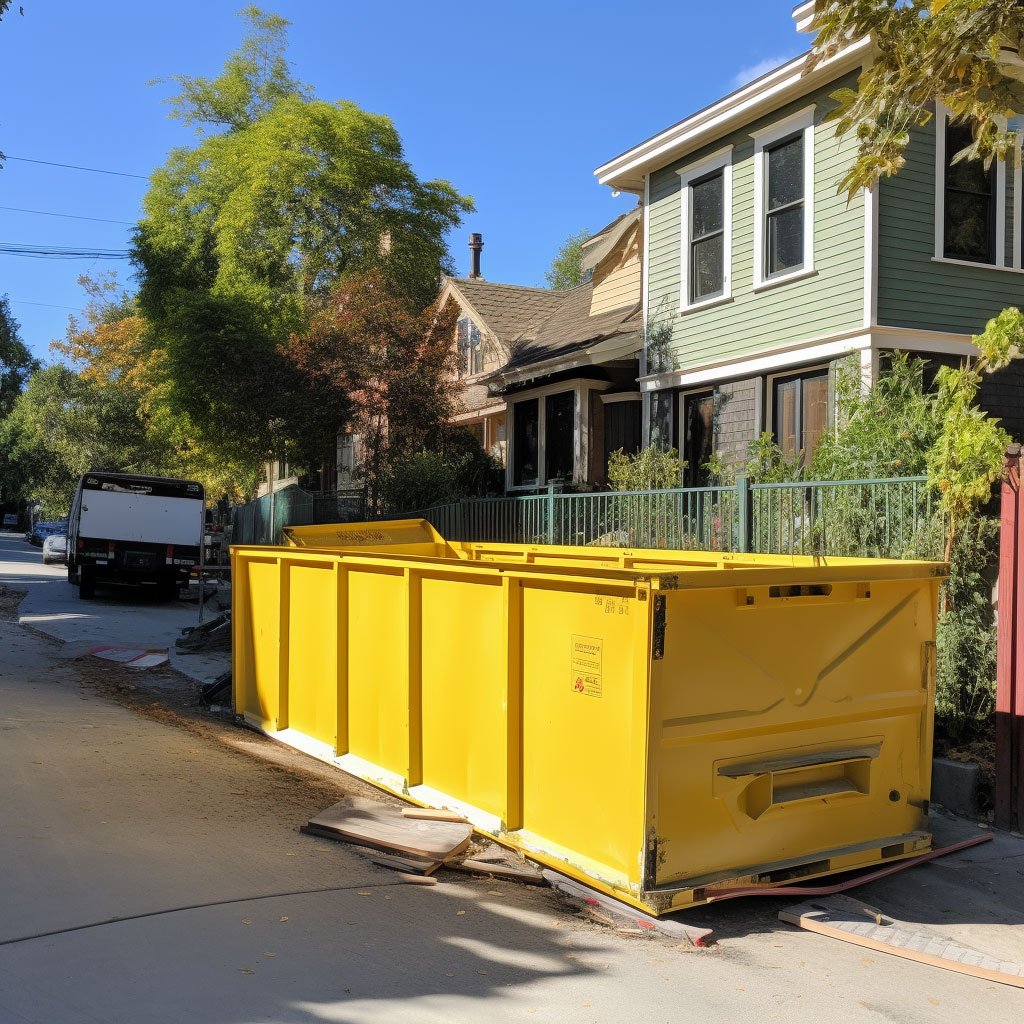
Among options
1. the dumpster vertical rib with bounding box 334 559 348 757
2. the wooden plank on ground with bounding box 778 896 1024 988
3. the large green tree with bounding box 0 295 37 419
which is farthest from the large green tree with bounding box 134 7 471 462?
the large green tree with bounding box 0 295 37 419

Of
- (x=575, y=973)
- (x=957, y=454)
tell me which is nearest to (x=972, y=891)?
(x=575, y=973)

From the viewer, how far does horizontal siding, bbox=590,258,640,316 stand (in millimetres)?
18984

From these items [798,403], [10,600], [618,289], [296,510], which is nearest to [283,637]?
[798,403]

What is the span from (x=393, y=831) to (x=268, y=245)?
27.4 meters

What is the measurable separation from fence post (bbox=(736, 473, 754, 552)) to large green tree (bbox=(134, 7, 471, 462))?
48.8 feet

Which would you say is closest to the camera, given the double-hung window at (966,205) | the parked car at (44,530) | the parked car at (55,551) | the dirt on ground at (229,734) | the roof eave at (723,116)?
the dirt on ground at (229,734)

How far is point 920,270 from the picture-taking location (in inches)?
503

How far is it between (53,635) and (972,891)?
12.8 m

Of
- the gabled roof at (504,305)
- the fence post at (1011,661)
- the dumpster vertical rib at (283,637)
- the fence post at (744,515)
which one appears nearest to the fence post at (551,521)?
the fence post at (744,515)

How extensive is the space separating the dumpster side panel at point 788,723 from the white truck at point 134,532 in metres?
17.7

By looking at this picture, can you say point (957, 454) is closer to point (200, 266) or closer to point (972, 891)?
point (972, 891)

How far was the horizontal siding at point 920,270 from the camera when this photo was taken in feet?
41.1

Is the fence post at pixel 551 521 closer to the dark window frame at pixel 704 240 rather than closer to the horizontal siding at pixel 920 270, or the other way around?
the dark window frame at pixel 704 240

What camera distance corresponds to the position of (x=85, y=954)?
3.78m
